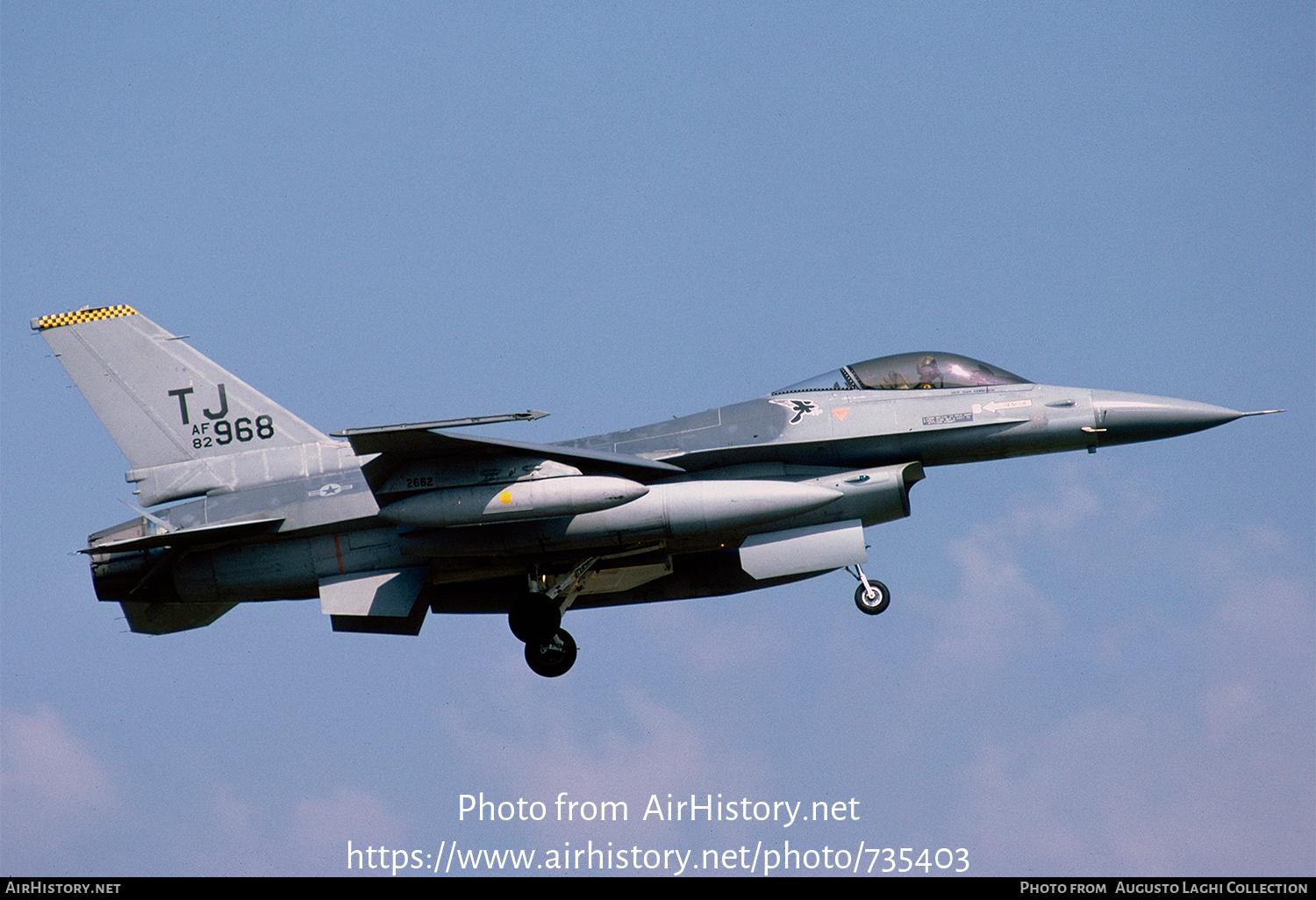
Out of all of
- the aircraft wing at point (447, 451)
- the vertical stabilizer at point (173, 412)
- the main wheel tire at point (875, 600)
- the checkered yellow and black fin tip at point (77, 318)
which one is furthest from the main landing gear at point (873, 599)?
the checkered yellow and black fin tip at point (77, 318)

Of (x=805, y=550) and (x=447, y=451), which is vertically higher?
(x=447, y=451)

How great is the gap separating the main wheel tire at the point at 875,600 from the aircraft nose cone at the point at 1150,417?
122 inches

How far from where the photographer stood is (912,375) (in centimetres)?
1850

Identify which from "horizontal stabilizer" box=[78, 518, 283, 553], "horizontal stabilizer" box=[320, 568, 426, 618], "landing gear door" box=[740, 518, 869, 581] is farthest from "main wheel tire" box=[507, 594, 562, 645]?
"horizontal stabilizer" box=[78, 518, 283, 553]

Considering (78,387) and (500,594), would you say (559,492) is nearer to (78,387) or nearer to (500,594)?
(500,594)

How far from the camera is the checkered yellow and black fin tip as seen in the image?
19.6 m

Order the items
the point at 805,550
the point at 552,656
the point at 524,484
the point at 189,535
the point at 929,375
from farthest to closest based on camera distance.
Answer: the point at 552,656 → the point at 929,375 → the point at 189,535 → the point at 805,550 → the point at 524,484

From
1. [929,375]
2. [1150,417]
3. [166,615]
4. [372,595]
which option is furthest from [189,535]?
[1150,417]

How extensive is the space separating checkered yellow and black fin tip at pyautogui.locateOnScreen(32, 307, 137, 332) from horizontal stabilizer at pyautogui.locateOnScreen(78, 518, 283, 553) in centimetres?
309

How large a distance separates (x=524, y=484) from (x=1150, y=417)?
717 cm

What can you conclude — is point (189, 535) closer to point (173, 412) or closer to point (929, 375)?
point (173, 412)

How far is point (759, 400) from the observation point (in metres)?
18.4
